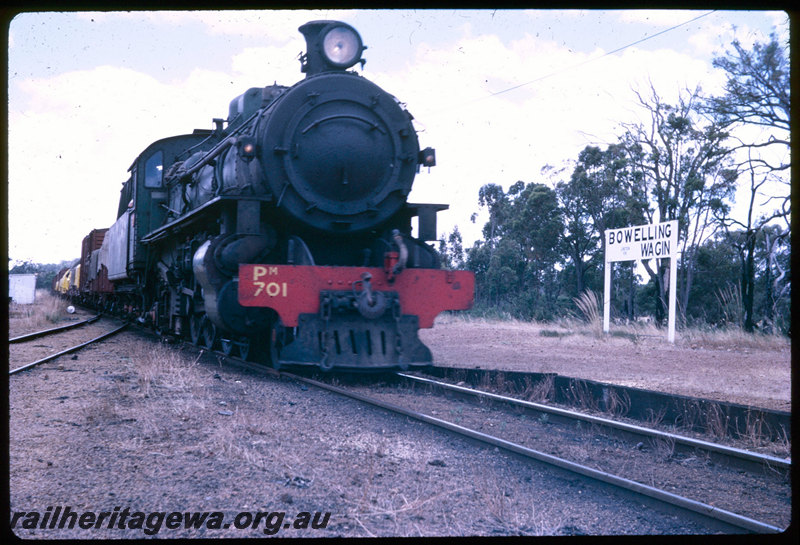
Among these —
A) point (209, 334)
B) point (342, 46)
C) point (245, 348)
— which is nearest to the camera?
point (342, 46)

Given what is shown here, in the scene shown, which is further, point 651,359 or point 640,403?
point 651,359

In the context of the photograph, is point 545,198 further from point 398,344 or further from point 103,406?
point 103,406

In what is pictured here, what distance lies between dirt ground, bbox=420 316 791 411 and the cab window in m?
5.86

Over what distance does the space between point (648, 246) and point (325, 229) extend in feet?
30.1

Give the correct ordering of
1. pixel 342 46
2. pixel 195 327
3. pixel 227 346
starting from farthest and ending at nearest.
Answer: pixel 195 327, pixel 227 346, pixel 342 46

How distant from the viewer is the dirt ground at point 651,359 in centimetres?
685

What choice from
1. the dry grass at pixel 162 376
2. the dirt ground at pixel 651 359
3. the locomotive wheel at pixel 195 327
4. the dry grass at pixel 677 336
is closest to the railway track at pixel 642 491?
the dry grass at pixel 162 376

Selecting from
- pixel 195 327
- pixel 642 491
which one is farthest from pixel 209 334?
pixel 642 491

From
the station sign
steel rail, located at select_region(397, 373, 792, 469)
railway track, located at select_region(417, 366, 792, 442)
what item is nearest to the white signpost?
the station sign

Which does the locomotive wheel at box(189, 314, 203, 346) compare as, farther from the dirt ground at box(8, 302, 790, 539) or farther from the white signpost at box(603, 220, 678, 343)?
the white signpost at box(603, 220, 678, 343)

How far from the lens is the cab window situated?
452 inches

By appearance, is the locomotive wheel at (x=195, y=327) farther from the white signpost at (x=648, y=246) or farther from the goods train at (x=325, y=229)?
the white signpost at (x=648, y=246)

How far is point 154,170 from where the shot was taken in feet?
37.9

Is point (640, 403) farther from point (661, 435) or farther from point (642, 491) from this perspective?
point (642, 491)
